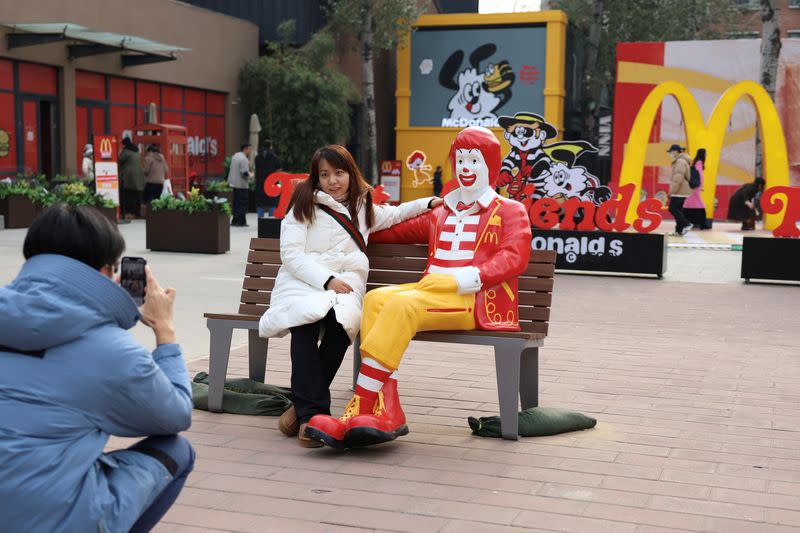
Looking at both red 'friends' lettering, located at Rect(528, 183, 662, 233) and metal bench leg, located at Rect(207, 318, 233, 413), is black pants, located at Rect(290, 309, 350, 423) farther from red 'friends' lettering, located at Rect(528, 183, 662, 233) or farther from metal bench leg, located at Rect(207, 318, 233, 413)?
red 'friends' lettering, located at Rect(528, 183, 662, 233)

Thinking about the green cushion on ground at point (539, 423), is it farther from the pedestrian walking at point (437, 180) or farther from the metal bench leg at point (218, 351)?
the pedestrian walking at point (437, 180)

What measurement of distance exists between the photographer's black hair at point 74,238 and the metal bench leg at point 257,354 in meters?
3.29

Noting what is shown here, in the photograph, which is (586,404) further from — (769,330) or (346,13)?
(346,13)

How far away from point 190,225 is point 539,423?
1052cm

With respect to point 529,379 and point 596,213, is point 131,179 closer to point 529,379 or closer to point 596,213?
point 596,213

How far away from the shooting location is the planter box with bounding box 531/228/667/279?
43.9ft

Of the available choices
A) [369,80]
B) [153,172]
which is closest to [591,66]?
[369,80]

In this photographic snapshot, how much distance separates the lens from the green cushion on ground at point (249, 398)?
5.62 m

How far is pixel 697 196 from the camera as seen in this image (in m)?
21.0

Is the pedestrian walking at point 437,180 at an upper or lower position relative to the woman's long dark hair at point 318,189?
lower

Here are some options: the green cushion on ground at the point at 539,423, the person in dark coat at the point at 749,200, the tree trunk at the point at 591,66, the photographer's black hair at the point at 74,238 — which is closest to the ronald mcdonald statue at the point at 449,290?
the green cushion on ground at the point at 539,423

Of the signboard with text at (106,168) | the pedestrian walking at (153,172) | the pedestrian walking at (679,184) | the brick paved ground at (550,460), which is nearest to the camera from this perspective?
the brick paved ground at (550,460)

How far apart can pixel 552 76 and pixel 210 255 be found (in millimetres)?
22000

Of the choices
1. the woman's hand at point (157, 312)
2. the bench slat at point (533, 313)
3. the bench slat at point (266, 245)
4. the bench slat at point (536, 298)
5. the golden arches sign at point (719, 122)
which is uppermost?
the golden arches sign at point (719, 122)
